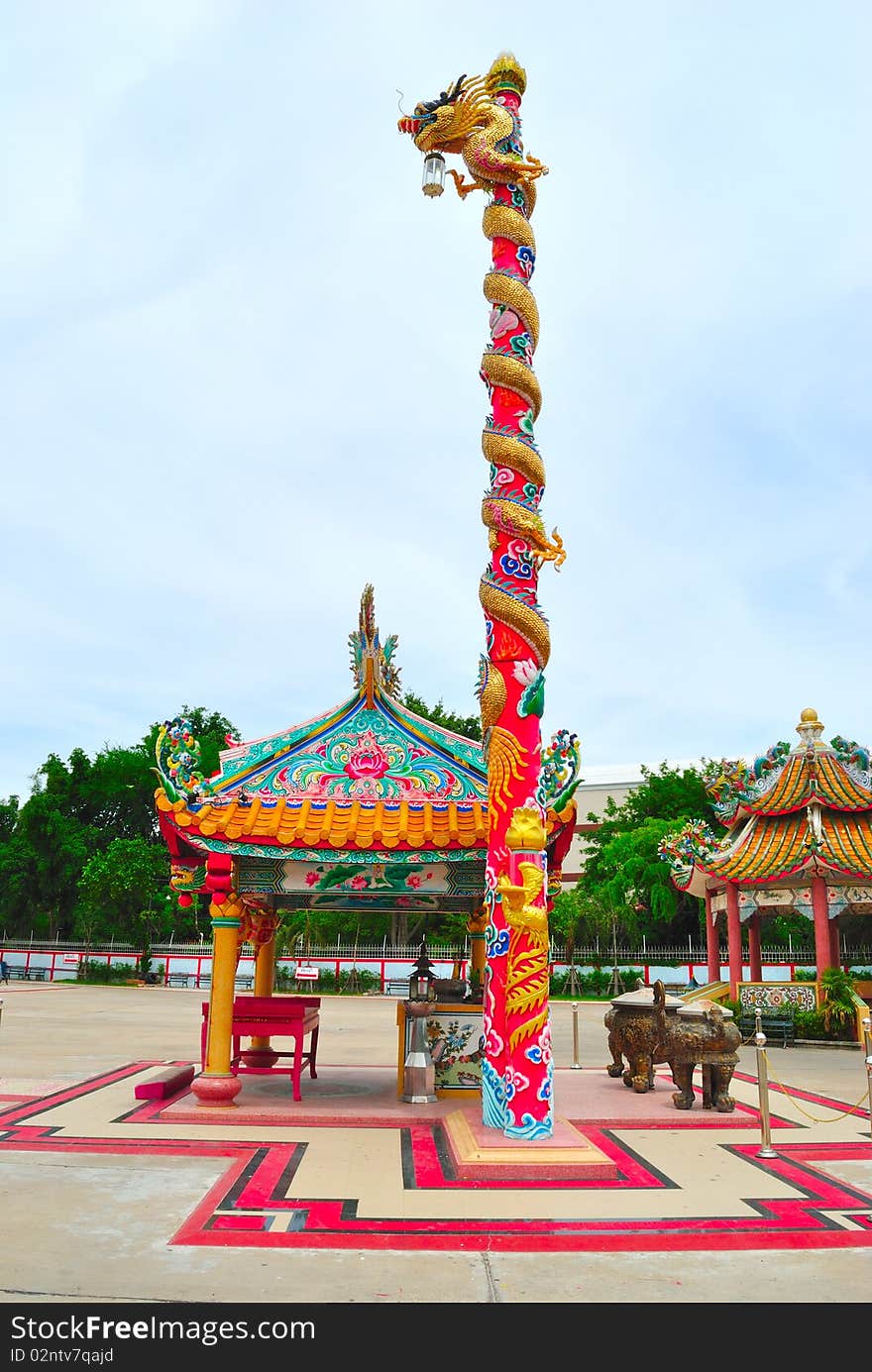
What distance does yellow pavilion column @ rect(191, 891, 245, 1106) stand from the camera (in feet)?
32.6

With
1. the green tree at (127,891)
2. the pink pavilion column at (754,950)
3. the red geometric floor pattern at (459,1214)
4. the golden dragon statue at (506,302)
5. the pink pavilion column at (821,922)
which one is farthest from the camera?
A: the green tree at (127,891)

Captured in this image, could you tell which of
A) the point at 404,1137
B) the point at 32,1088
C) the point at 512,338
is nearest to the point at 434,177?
the point at 512,338

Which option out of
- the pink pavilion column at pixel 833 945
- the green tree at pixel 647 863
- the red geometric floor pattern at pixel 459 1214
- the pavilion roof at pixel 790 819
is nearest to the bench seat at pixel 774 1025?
the pink pavilion column at pixel 833 945

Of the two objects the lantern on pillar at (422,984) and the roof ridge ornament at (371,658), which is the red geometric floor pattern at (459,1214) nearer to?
the lantern on pillar at (422,984)

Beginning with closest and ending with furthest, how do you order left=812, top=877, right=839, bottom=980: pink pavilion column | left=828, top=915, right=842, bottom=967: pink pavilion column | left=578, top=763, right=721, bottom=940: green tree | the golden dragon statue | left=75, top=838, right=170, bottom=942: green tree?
the golden dragon statue → left=812, top=877, right=839, bottom=980: pink pavilion column → left=828, top=915, right=842, bottom=967: pink pavilion column → left=578, top=763, right=721, bottom=940: green tree → left=75, top=838, right=170, bottom=942: green tree

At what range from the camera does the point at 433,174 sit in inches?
382

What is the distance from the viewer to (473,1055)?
35.4ft

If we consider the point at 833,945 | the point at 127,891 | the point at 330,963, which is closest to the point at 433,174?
the point at 833,945

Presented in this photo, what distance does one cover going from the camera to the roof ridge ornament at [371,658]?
11992 mm

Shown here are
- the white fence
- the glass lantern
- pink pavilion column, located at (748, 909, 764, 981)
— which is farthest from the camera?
the white fence

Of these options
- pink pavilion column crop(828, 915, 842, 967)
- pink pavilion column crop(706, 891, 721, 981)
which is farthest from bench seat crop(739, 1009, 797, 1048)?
pink pavilion column crop(706, 891, 721, 981)

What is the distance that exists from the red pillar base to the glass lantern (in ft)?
29.4

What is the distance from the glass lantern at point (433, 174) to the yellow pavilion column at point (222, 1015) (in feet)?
24.3

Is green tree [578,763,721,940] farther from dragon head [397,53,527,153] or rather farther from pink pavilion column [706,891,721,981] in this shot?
dragon head [397,53,527,153]
